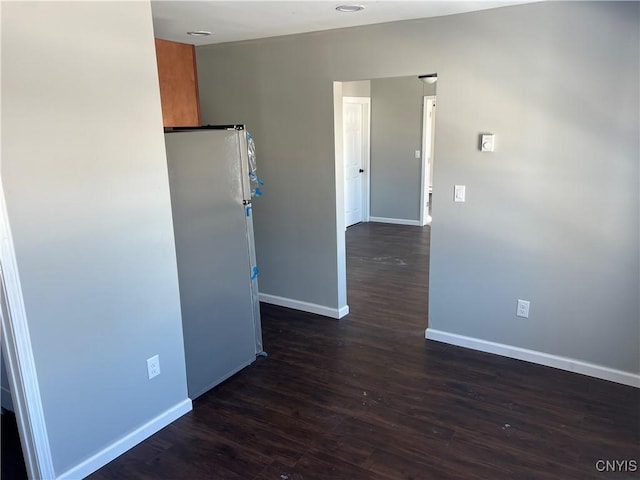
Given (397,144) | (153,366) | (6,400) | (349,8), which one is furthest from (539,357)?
(397,144)

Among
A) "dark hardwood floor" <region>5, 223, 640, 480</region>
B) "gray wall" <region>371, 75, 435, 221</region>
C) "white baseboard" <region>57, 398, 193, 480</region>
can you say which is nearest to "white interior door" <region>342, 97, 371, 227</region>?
"gray wall" <region>371, 75, 435, 221</region>

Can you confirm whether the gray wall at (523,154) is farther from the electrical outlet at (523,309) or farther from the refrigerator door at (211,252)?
the refrigerator door at (211,252)

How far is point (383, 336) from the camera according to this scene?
12.6 feet

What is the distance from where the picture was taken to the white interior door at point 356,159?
7336 mm

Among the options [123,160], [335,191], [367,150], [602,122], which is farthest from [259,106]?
[367,150]

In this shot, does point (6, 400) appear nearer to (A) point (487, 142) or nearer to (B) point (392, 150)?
(A) point (487, 142)

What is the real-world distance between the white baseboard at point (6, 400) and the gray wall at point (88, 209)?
3.30ft

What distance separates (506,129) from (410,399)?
1887 millimetres

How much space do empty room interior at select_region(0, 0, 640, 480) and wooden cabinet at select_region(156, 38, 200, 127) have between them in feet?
0.07

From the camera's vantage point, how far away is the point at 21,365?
2.04 meters

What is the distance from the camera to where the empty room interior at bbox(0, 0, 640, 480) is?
2.14m

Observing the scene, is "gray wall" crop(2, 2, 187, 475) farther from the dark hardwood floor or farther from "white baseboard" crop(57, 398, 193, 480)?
the dark hardwood floor

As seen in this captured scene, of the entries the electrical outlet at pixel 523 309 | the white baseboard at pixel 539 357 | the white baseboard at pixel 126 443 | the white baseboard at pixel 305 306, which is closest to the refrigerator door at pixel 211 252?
the white baseboard at pixel 126 443

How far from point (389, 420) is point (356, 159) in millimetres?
5417
